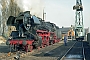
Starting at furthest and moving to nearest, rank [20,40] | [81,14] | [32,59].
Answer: [81,14] < [20,40] < [32,59]

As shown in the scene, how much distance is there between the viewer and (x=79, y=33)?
1721 inches

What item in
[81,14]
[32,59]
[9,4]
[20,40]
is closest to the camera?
[32,59]

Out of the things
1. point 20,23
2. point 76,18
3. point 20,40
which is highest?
point 76,18

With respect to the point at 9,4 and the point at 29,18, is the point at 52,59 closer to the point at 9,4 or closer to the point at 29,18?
the point at 29,18

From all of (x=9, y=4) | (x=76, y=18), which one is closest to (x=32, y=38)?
(x=9, y=4)

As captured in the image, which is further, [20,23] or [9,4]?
[9,4]

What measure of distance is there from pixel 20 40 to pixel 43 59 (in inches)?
147

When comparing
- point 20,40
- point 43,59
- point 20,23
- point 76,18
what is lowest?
point 43,59

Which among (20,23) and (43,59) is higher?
(20,23)

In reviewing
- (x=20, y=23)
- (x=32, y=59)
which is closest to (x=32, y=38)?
(x=20, y=23)

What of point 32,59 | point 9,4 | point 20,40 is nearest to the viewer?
point 32,59

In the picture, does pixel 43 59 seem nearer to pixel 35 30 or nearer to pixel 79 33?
pixel 35 30

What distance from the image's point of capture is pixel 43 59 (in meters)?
12.6

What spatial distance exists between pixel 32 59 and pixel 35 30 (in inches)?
175
